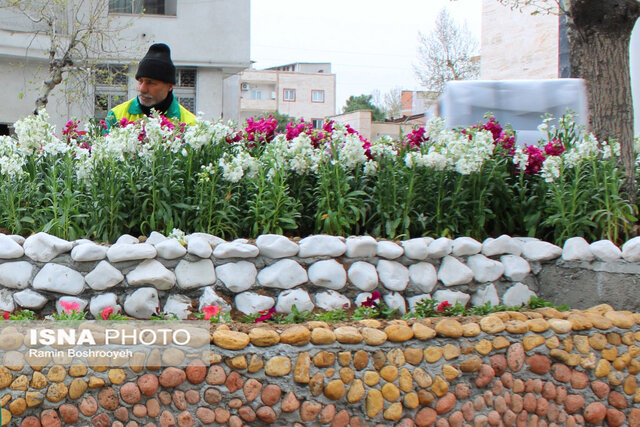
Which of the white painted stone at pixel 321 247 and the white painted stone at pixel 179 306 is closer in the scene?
the white painted stone at pixel 179 306

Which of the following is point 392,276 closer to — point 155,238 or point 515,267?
point 515,267

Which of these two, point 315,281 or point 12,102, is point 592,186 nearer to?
point 315,281

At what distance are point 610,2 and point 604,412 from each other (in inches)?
113

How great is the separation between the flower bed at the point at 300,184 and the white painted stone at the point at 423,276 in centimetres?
25

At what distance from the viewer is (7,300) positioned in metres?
3.64

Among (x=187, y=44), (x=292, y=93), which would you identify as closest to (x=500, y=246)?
(x=187, y=44)

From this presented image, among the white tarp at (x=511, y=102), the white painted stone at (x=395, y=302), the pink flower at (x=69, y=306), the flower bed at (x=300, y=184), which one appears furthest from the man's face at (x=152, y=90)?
the white painted stone at (x=395, y=302)

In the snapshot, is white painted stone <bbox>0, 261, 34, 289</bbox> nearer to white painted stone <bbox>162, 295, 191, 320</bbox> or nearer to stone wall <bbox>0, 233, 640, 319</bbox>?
stone wall <bbox>0, 233, 640, 319</bbox>

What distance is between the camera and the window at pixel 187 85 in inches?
677

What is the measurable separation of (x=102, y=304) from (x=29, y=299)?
355 millimetres

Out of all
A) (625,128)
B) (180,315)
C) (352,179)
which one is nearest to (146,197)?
(180,315)

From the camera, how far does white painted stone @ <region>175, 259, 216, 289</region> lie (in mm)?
3736

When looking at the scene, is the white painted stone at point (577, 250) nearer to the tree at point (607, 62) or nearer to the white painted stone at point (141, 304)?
the tree at point (607, 62)

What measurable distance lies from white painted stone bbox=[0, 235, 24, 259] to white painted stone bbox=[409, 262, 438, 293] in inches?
80.8
